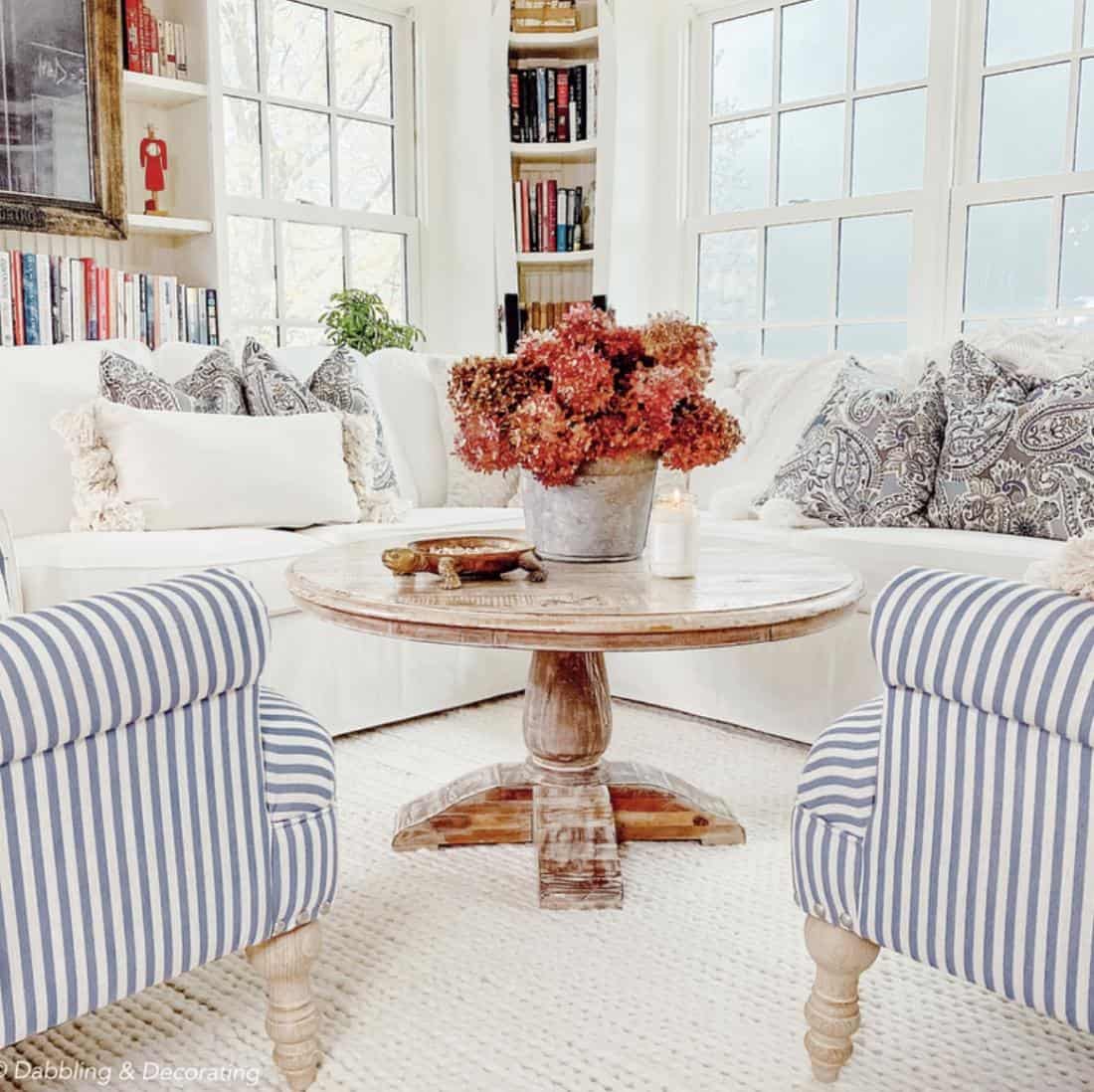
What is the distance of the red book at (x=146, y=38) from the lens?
3.64 metres

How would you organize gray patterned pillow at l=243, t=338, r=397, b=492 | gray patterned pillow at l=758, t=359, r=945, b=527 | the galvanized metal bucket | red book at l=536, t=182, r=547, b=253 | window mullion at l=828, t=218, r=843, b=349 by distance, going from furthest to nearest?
red book at l=536, t=182, r=547, b=253 < window mullion at l=828, t=218, r=843, b=349 < gray patterned pillow at l=243, t=338, r=397, b=492 < gray patterned pillow at l=758, t=359, r=945, b=527 < the galvanized metal bucket

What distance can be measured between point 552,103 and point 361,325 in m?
1.15

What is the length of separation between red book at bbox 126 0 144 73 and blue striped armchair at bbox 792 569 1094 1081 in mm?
3438

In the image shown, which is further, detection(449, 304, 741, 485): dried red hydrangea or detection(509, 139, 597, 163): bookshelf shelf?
detection(509, 139, 597, 163): bookshelf shelf

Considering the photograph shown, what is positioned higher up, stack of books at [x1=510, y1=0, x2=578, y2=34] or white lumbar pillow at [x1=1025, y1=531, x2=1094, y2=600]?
stack of books at [x1=510, y1=0, x2=578, y2=34]

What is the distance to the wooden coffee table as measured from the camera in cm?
144

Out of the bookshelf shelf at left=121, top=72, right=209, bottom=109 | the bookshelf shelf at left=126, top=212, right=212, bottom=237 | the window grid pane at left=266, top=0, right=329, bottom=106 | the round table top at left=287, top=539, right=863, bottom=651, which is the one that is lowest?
the round table top at left=287, top=539, right=863, bottom=651

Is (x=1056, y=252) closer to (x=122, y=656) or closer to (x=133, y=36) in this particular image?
(x=133, y=36)

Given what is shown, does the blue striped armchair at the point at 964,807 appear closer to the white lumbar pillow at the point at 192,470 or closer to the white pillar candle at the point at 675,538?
the white pillar candle at the point at 675,538

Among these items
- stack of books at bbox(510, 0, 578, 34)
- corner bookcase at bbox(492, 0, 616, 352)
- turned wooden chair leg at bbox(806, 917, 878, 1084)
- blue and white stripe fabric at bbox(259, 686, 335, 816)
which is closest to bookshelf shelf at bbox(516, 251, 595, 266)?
corner bookcase at bbox(492, 0, 616, 352)

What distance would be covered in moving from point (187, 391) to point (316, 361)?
1.63 ft

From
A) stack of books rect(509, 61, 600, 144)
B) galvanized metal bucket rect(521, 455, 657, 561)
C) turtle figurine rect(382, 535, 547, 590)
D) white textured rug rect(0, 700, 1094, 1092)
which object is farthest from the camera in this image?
stack of books rect(509, 61, 600, 144)

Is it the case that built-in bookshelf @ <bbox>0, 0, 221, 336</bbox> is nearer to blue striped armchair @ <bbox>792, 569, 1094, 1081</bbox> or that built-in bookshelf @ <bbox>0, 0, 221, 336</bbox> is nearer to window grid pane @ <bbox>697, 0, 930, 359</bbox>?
window grid pane @ <bbox>697, 0, 930, 359</bbox>

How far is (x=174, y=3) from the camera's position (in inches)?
149
